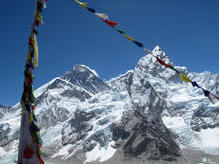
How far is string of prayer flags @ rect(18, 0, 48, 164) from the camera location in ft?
20.4

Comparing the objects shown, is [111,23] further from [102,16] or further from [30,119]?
[30,119]

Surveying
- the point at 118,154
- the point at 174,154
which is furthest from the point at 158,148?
the point at 118,154

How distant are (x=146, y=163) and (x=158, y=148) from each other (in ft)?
60.7

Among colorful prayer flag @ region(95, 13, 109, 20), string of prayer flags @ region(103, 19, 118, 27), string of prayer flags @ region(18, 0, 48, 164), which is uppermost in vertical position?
colorful prayer flag @ region(95, 13, 109, 20)

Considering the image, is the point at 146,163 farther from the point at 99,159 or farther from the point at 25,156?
the point at 25,156

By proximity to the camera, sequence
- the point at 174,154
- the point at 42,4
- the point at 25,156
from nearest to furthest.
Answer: the point at 25,156 < the point at 42,4 < the point at 174,154

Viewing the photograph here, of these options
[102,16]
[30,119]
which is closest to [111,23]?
[102,16]

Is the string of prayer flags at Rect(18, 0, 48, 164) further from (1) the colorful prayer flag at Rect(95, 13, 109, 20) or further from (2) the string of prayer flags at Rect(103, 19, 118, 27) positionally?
(2) the string of prayer flags at Rect(103, 19, 118, 27)

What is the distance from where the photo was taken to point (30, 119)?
6.36m

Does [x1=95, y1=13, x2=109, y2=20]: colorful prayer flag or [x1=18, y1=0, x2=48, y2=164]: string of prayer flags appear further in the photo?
[x1=95, y1=13, x2=109, y2=20]: colorful prayer flag

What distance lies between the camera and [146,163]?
563 ft

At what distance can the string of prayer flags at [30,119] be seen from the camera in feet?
20.4

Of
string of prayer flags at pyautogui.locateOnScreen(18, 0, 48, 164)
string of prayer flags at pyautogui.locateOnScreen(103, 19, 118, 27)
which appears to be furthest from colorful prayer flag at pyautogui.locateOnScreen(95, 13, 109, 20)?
string of prayer flags at pyautogui.locateOnScreen(18, 0, 48, 164)

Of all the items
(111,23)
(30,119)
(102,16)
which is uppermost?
(102,16)
